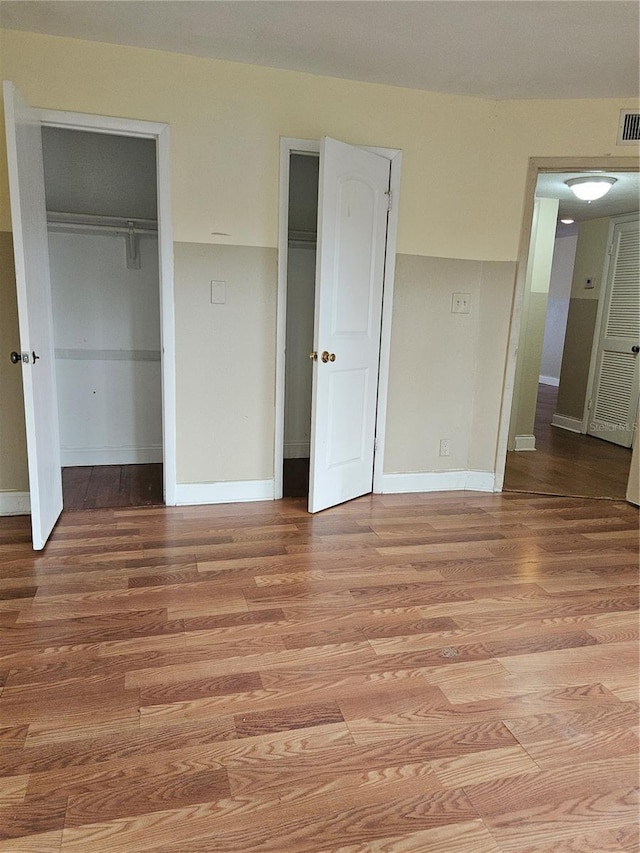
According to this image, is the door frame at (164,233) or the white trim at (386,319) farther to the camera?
the white trim at (386,319)

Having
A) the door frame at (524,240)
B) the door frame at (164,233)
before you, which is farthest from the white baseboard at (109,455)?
the door frame at (524,240)

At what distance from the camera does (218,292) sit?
3305 mm

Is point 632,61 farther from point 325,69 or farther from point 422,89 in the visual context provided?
point 325,69

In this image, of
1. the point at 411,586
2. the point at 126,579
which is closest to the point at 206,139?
the point at 126,579

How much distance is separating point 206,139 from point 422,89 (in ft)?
4.35

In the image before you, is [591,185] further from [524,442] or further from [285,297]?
[285,297]

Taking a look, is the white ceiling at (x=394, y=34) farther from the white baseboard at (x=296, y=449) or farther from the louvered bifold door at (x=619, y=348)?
the louvered bifold door at (x=619, y=348)

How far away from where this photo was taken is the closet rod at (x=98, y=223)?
3.82 m

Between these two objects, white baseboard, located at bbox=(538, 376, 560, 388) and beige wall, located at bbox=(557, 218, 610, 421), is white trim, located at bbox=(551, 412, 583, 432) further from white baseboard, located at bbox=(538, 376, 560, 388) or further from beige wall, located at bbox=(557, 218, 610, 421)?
white baseboard, located at bbox=(538, 376, 560, 388)

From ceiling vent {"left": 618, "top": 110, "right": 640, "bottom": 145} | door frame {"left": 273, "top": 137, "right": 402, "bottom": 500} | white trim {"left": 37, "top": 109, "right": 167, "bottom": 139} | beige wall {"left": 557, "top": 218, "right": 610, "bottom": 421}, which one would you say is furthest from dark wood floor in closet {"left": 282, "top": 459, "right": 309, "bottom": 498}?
beige wall {"left": 557, "top": 218, "right": 610, "bottom": 421}

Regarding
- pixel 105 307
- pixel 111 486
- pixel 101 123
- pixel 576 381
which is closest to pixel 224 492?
pixel 111 486

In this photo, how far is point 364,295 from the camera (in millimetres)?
3455

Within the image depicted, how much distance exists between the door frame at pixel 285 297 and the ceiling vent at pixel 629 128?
134 cm

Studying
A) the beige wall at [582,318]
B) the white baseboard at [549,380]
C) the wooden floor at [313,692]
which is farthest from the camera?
the white baseboard at [549,380]
